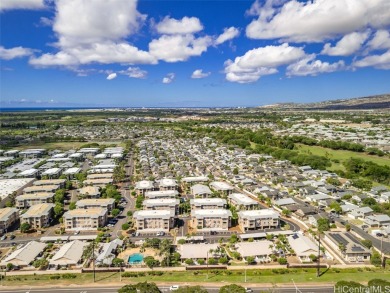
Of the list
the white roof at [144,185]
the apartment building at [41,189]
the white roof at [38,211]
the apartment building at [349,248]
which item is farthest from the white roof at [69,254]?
the apartment building at [349,248]

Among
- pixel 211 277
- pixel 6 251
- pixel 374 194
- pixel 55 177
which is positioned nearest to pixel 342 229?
pixel 374 194

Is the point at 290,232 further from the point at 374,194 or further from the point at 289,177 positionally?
the point at 289,177

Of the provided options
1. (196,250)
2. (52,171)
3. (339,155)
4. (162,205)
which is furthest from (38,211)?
(339,155)

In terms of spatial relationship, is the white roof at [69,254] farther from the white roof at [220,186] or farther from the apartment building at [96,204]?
the white roof at [220,186]

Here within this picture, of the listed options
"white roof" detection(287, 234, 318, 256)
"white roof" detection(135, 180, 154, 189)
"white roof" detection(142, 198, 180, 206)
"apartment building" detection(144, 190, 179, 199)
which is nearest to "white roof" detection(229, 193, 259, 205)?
"white roof" detection(142, 198, 180, 206)

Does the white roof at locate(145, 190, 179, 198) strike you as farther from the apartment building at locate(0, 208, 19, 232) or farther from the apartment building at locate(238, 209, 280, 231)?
the apartment building at locate(0, 208, 19, 232)

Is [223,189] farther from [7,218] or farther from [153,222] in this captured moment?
[7,218]
